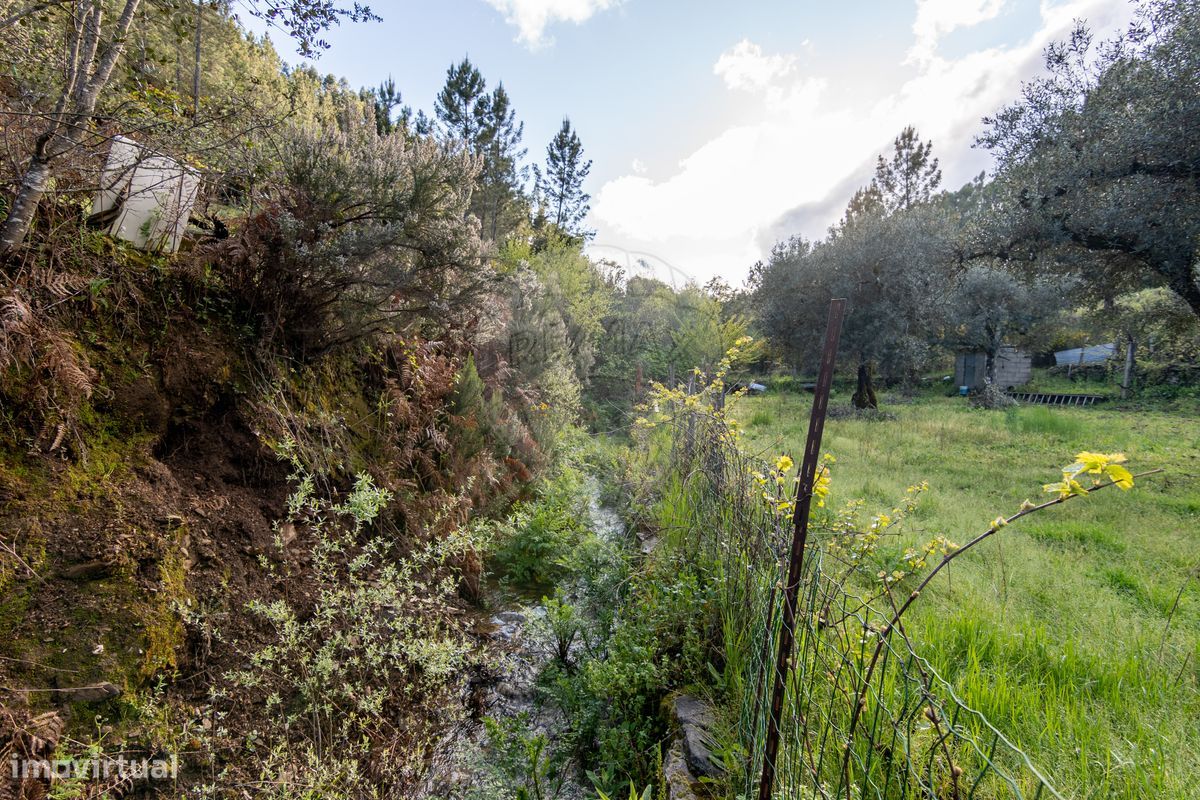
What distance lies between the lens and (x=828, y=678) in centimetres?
181

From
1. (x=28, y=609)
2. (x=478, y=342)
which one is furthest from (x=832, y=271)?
(x=28, y=609)

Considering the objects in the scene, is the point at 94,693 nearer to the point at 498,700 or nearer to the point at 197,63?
the point at 498,700

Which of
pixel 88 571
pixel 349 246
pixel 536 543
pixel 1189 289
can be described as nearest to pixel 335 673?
pixel 88 571

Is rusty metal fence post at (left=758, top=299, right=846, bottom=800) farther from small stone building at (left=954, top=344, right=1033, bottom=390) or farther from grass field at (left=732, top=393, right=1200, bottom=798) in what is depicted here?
small stone building at (left=954, top=344, right=1033, bottom=390)

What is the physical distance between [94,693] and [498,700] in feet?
6.01

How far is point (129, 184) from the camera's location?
2.84 metres

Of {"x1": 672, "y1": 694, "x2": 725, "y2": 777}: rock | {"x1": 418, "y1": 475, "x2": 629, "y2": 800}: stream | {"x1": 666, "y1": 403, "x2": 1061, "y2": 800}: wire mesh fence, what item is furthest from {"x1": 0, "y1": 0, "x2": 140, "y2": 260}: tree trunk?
{"x1": 672, "y1": 694, "x2": 725, "y2": 777}: rock

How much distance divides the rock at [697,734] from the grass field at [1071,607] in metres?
1.15

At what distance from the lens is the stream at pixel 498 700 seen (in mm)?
2248

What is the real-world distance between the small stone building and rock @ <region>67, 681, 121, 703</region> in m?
22.7

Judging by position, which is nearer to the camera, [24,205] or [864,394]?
[24,205]

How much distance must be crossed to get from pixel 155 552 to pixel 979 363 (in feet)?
77.5

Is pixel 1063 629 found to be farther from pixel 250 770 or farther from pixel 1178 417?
pixel 1178 417

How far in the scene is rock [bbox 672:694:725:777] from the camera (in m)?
1.94
